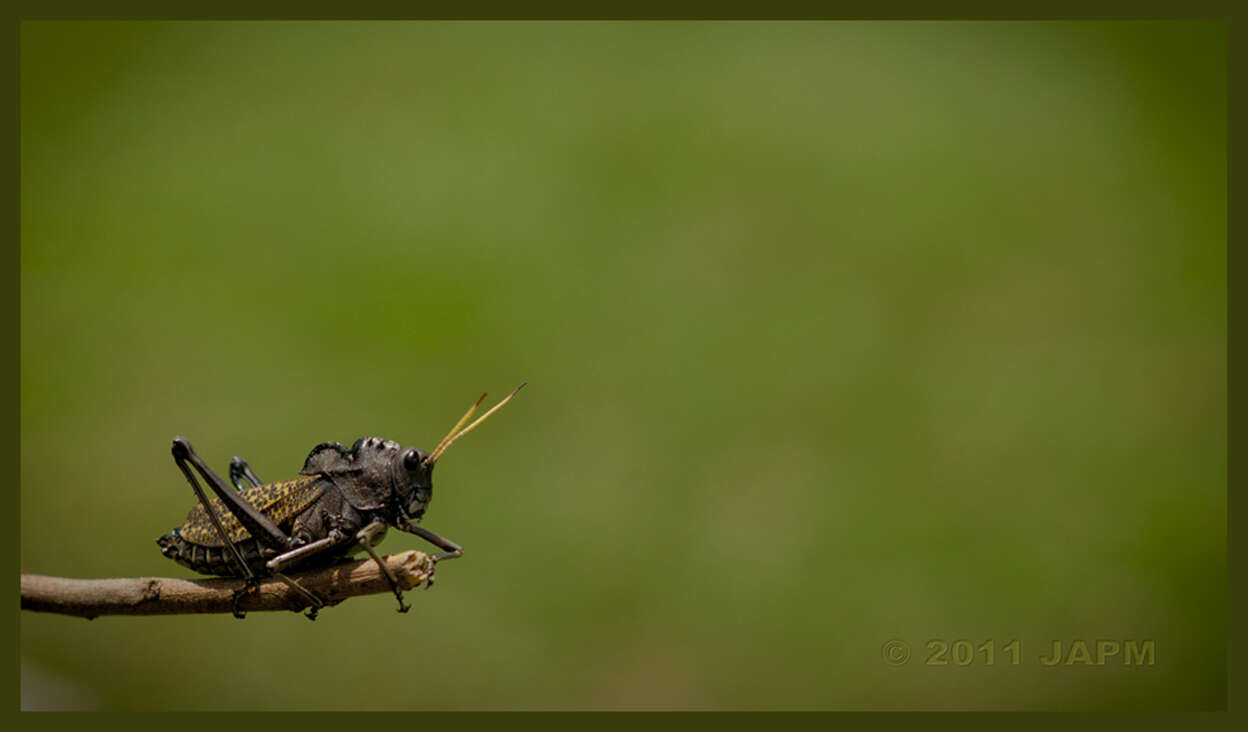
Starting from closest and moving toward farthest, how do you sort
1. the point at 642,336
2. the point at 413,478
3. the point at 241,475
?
the point at 413,478 → the point at 241,475 → the point at 642,336

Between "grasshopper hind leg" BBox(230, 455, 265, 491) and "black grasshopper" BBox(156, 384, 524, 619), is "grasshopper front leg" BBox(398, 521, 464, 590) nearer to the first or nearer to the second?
"black grasshopper" BBox(156, 384, 524, 619)

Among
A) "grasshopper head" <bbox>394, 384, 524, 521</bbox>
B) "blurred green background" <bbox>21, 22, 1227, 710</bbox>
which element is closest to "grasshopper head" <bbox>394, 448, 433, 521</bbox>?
"grasshopper head" <bbox>394, 384, 524, 521</bbox>

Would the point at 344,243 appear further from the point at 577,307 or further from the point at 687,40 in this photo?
the point at 687,40

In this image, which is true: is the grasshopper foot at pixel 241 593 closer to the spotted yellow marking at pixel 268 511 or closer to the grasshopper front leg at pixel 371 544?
the spotted yellow marking at pixel 268 511

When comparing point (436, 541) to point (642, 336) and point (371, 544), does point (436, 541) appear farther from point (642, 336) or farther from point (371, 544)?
point (642, 336)

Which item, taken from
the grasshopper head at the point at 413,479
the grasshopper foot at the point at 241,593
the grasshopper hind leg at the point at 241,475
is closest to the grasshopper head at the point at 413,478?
the grasshopper head at the point at 413,479

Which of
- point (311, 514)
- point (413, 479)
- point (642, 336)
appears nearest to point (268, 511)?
point (311, 514)
